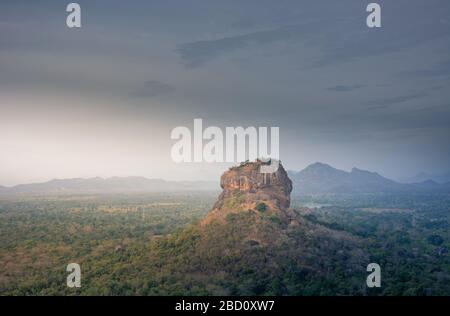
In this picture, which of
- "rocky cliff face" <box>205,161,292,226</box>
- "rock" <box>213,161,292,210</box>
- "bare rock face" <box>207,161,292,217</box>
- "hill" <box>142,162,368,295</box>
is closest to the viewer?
"hill" <box>142,162,368,295</box>

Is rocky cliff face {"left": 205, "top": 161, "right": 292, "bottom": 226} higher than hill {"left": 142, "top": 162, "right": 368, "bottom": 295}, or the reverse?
rocky cliff face {"left": 205, "top": 161, "right": 292, "bottom": 226}

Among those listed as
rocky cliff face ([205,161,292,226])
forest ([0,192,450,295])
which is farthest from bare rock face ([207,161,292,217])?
A: forest ([0,192,450,295])

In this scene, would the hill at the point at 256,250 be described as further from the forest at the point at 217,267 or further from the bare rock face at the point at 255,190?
the forest at the point at 217,267

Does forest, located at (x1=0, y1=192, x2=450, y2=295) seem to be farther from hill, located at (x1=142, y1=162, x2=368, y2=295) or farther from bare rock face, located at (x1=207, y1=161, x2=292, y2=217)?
bare rock face, located at (x1=207, y1=161, x2=292, y2=217)

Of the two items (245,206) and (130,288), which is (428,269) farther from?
(130,288)

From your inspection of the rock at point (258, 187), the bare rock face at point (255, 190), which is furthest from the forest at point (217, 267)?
the rock at point (258, 187)

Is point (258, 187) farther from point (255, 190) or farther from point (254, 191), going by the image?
point (254, 191)

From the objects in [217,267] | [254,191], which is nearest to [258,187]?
[254,191]

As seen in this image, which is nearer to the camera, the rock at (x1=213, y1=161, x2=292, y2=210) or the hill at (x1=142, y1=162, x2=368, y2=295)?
the hill at (x1=142, y1=162, x2=368, y2=295)

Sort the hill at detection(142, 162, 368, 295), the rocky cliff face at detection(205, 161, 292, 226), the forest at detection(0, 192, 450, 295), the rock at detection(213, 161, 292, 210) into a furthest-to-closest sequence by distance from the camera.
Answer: the rock at detection(213, 161, 292, 210) < the rocky cliff face at detection(205, 161, 292, 226) < the hill at detection(142, 162, 368, 295) < the forest at detection(0, 192, 450, 295)
